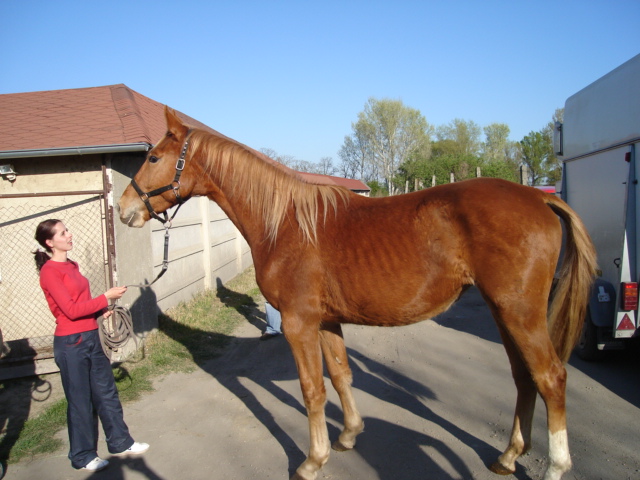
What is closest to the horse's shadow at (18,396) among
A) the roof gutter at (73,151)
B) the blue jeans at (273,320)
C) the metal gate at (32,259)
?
the metal gate at (32,259)

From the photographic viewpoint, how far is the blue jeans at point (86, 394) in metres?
3.09

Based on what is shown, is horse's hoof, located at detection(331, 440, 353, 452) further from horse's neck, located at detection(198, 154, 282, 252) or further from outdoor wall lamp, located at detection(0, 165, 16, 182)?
outdoor wall lamp, located at detection(0, 165, 16, 182)

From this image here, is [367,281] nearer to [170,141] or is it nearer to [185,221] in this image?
[170,141]

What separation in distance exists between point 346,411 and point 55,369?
12.1ft

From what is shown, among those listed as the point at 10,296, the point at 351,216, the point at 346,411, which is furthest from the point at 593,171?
the point at 10,296

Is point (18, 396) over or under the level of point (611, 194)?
under

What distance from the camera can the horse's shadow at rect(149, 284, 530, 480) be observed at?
3.12m

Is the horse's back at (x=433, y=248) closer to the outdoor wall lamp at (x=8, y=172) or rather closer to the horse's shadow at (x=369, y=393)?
the horse's shadow at (x=369, y=393)

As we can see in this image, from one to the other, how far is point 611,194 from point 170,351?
5.64 m

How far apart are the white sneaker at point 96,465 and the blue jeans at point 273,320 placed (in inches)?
124

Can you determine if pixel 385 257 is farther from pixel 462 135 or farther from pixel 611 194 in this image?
pixel 462 135

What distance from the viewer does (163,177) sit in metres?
3.31

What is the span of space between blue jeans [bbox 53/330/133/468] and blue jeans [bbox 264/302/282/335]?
9.84ft

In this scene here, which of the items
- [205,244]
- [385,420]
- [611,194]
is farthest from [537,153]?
[385,420]
